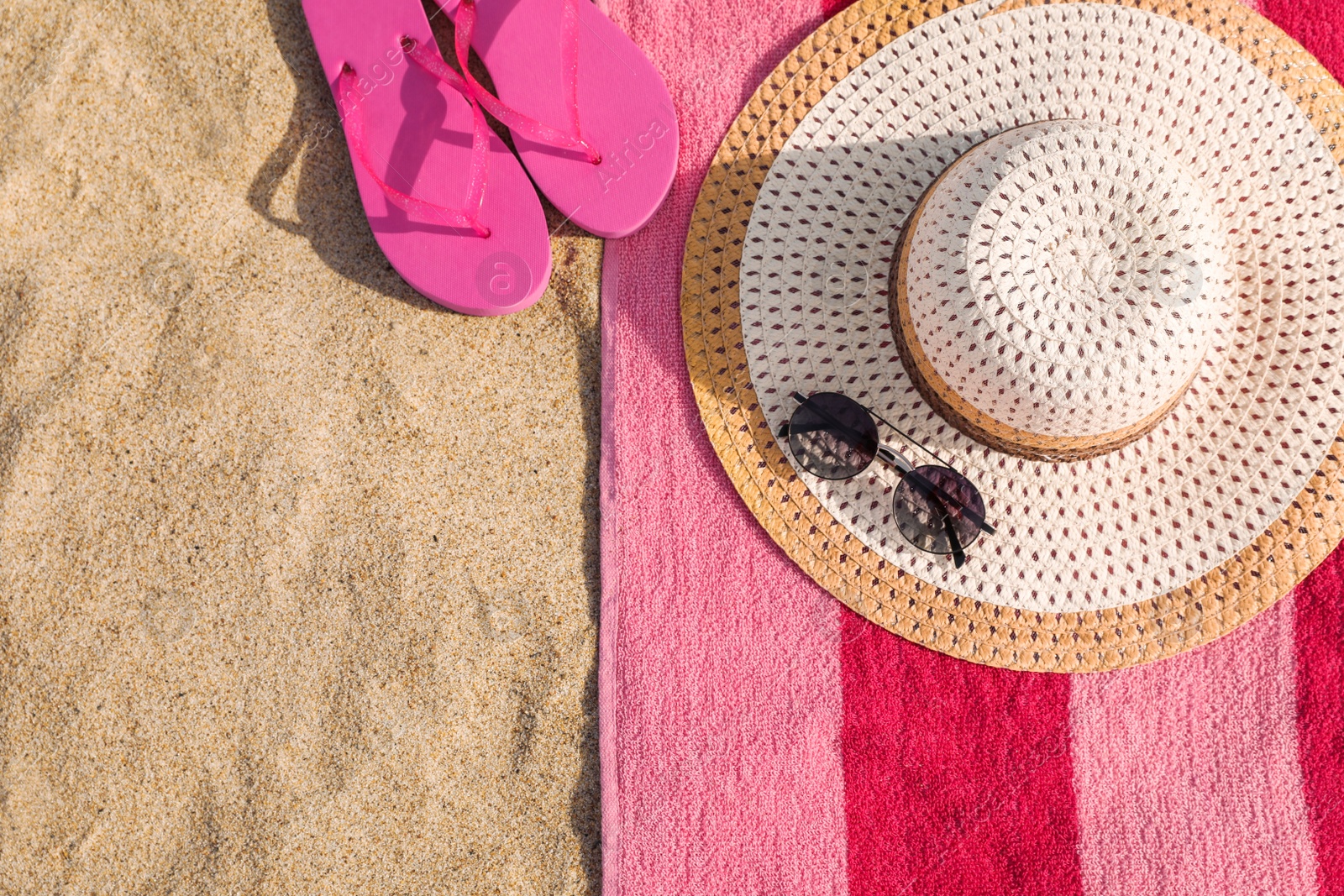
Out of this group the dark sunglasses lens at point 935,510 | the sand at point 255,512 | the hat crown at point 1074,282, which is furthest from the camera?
the sand at point 255,512

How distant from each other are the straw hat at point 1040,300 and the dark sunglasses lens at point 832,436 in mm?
21

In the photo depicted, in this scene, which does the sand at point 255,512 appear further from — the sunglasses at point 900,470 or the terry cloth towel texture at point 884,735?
the sunglasses at point 900,470

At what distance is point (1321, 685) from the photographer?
842mm

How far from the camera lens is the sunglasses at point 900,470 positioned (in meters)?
0.76

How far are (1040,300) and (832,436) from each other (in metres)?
0.22

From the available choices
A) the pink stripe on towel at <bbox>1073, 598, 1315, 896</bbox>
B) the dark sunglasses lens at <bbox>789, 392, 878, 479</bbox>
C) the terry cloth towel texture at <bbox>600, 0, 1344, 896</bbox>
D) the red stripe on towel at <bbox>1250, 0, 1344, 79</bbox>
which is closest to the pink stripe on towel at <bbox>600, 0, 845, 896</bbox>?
the terry cloth towel texture at <bbox>600, 0, 1344, 896</bbox>

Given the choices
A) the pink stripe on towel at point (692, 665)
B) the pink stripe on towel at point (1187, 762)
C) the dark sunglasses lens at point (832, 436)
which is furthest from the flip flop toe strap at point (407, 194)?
the pink stripe on towel at point (1187, 762)

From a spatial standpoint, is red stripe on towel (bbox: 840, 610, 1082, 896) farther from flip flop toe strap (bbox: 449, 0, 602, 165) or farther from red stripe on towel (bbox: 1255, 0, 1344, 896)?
flip flop toe strap (bbox: 449, 0, 602, 165)

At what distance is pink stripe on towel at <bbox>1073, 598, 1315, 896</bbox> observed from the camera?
834 mm

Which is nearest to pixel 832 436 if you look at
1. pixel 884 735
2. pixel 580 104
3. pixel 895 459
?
pixel 895 459

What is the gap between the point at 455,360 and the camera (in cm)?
91

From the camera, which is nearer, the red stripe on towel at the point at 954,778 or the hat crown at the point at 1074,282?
the hat crown at the point at 1074,282

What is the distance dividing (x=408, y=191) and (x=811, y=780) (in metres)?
0.78

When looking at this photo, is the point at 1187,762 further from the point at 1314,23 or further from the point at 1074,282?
the point at 1314,23
